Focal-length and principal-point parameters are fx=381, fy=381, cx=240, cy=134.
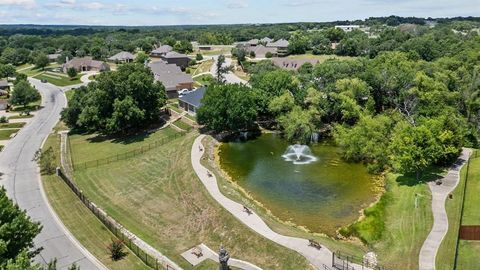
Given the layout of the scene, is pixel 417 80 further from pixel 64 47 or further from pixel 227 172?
pixel 64 47

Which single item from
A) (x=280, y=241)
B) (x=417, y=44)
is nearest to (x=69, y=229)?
(x=280, y=241)

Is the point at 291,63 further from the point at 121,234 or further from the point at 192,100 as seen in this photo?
the point at 121,234

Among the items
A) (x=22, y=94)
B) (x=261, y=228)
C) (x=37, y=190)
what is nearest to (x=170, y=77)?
(x=22, y=94)

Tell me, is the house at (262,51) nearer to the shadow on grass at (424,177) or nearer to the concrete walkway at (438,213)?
the concrete walkway at (438,213)

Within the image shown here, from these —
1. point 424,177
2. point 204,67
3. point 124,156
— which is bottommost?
point 124,156

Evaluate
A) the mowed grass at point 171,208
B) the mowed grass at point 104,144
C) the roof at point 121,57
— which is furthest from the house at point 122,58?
the mowed grass at point 171,208

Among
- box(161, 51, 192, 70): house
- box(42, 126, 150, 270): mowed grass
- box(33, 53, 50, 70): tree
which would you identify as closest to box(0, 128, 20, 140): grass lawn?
box(42, 126, 150, 270): mowed grass
